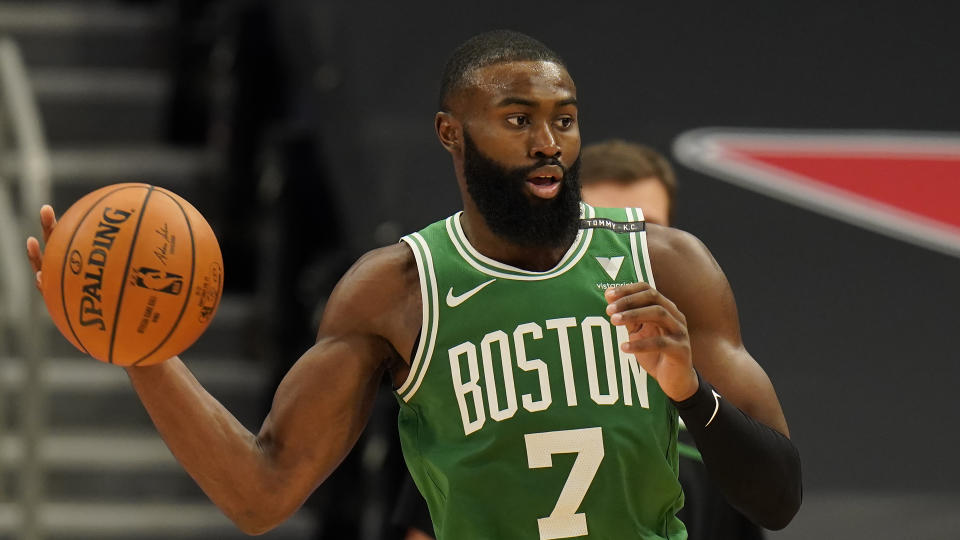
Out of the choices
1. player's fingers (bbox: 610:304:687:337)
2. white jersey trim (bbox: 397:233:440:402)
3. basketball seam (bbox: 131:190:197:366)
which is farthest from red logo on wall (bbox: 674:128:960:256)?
player's fingers (bbox: 610:304:687:337)

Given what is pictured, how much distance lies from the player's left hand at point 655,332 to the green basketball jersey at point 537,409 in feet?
0.64

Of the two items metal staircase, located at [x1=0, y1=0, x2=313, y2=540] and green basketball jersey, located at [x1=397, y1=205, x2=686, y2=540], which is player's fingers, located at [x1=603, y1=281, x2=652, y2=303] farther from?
metal staircase, located at [x1=0, y1=0, x2=313, y2=540]

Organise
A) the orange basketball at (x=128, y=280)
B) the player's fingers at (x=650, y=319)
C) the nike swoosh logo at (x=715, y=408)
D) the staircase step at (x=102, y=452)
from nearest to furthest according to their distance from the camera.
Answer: the player's fingers at (x=650, y=319) → the nike swoosh logo at (x=715, y=408) → the orange basketball at (x=128, y=280) → the staircase step at (x=102, y=452)

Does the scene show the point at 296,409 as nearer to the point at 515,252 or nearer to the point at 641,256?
the point at 515,252

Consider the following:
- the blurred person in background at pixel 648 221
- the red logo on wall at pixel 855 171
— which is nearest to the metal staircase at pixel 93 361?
the blurred person in background at pixel 648 221

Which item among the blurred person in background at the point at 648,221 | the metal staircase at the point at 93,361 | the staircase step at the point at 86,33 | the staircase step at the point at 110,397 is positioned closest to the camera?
the blurred person in background at the point at 648,221

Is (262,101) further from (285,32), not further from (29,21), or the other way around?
(29,21)

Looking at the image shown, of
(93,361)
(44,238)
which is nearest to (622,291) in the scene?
(44,238)

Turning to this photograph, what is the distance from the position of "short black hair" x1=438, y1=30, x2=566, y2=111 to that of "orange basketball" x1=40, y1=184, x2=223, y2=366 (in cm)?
51

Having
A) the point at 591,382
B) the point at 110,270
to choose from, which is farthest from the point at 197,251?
the point at 591,382

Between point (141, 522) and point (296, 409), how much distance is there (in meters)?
3.44

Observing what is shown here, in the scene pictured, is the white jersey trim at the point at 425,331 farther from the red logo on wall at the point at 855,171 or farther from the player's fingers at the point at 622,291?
the red logo on wall at the point at 855,171

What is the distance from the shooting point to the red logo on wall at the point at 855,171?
5703mm

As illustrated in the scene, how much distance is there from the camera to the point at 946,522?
504 cm
